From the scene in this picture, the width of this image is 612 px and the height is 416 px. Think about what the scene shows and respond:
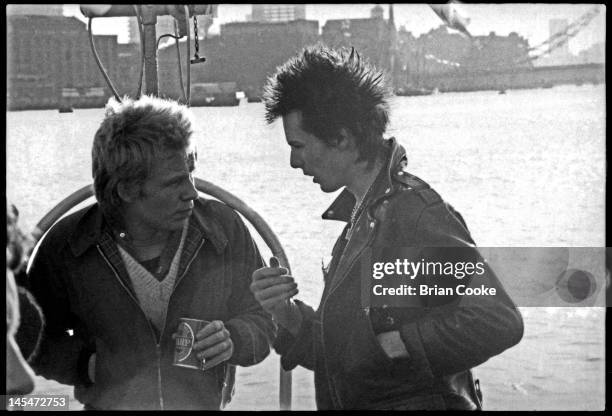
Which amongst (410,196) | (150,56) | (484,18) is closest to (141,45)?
(150,56)

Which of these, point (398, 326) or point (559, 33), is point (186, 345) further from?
point (559, 33)

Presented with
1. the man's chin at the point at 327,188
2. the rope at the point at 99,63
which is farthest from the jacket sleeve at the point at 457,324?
the rope at the point at 99,63

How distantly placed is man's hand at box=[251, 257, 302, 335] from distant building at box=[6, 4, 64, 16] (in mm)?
1151

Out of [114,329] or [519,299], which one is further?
[519,299]

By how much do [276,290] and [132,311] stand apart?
1.53ft

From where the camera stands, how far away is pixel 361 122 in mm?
→ 3244

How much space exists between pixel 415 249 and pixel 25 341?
51.4 inches

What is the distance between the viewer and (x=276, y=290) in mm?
3199

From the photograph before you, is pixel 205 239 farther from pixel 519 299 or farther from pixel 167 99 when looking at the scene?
pixel 519 299

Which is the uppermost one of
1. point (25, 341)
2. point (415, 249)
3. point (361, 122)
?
point (361, 122)

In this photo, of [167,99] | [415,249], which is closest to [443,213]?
[415,249]

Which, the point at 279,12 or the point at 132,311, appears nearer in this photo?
the point at 132,311

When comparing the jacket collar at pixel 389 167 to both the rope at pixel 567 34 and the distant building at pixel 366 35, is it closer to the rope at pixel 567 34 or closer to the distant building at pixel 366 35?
the distant building at pixel 366 35

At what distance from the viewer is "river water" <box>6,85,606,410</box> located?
3363 millimetres
